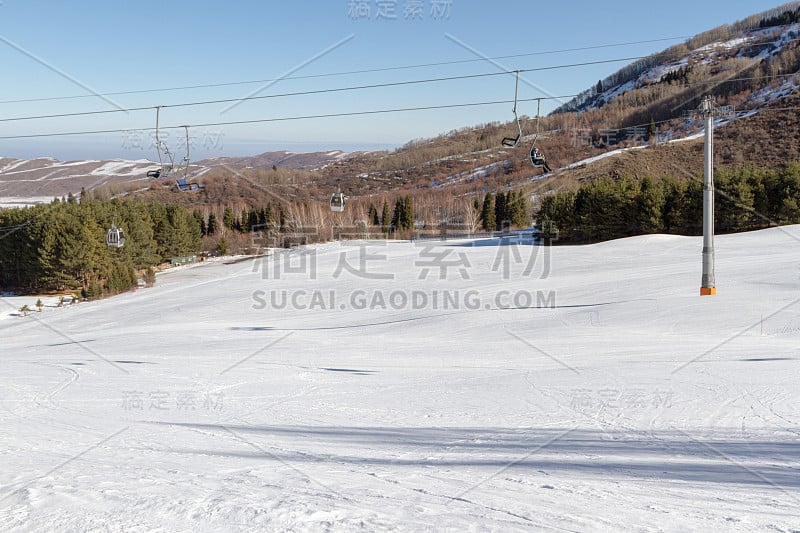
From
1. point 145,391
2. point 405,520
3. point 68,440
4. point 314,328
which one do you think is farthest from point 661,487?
point 314,328

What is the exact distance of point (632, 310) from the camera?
1653cm

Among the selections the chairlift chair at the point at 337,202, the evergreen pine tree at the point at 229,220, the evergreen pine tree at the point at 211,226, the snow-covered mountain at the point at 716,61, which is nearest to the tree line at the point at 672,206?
the chairlift chair at the point at 337,202

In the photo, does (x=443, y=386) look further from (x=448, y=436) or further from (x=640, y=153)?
(x=640, y=153)

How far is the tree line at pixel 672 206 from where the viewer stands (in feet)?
135

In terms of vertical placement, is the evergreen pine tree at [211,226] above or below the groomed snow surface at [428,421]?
above

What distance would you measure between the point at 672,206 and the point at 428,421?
139 feet

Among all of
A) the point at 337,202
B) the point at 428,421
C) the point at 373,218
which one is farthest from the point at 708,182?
the point at 373,218

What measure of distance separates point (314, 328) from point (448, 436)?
12093mm
